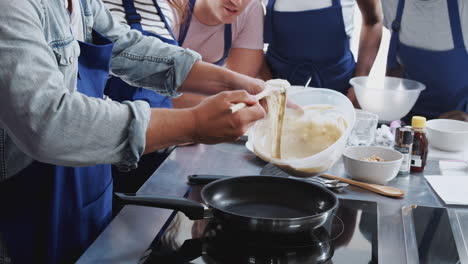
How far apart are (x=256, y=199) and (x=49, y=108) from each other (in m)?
0.52

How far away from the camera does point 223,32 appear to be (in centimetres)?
245

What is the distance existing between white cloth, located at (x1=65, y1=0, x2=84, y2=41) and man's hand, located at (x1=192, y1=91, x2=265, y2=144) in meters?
0.37

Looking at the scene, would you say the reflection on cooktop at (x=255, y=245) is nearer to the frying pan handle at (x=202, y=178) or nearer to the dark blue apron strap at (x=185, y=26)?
the frying pan handle at (x=202, y=178)

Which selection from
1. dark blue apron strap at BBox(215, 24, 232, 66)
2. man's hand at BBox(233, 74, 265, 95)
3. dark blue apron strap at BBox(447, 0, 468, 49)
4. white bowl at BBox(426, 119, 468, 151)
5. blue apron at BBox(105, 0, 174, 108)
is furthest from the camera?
dark blue apron strap at BBox(215, 24, 232, 66)

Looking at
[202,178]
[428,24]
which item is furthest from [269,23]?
[202,178]

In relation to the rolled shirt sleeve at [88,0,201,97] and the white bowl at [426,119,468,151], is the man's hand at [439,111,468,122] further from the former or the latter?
the rolled shirt sleeve at [88,0,201,97]

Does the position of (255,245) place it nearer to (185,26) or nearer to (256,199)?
(256,199)

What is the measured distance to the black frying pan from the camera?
102 centimetres

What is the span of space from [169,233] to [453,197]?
71 centimetres

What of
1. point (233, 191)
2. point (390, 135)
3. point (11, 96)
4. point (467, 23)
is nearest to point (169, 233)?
point (233, 191)

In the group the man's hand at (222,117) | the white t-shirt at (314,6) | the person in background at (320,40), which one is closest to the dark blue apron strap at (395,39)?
the person in background at (320,40)

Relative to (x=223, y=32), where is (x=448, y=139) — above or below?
below

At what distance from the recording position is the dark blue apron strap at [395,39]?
2.37 meters

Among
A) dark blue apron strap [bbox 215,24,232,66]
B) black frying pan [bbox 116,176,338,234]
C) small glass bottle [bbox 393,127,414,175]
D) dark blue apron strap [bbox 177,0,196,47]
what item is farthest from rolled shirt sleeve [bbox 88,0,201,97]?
dark blue apron strap [bbox 215,24,232,66]
